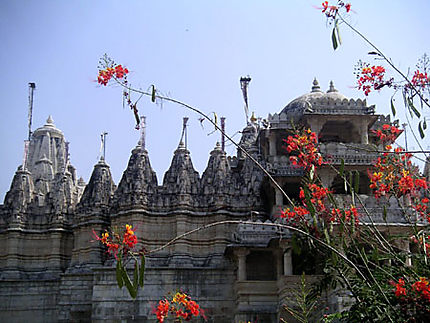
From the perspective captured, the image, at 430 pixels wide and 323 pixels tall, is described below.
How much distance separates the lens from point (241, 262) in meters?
24.2

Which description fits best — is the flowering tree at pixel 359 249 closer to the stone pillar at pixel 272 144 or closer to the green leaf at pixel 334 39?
the green leaf at pixel 334 39

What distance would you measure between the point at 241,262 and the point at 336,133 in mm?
7366

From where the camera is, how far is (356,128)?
87.8 ft

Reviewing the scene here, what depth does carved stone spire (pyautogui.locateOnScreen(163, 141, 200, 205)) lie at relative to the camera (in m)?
27.4

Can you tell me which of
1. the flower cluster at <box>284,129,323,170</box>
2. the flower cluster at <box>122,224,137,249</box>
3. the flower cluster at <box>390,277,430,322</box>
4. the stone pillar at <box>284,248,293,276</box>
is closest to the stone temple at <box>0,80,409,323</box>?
the stone pillar at <box>284,248,293,276</box>

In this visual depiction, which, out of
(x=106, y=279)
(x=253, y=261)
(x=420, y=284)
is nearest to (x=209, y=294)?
(x=253, y=261)

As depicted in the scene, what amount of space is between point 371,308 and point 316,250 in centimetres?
163

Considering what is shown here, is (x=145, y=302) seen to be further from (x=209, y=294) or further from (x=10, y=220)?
(x=10, y=220)

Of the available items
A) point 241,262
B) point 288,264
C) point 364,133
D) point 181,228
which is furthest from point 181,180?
point 364,133

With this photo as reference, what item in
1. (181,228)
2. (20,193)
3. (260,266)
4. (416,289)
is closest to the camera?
(416,289)

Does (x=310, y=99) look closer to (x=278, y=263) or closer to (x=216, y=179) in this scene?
(x=216, y=179)

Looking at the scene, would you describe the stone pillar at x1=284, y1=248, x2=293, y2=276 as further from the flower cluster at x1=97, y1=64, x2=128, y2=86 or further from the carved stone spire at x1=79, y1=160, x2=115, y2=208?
the flower cluster at x1=97, y1=64, x2=128, y2=86

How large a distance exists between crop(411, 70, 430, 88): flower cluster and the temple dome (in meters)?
15.0

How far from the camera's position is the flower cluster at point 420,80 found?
439 inches
